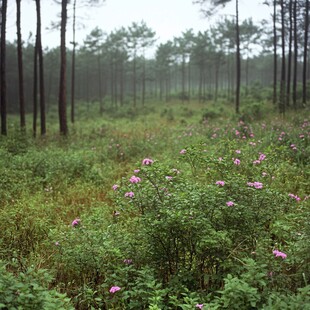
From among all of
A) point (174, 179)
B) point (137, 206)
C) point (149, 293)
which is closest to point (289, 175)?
point (174, 179)

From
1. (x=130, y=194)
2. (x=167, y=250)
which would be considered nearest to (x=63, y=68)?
(x=130, y=194)

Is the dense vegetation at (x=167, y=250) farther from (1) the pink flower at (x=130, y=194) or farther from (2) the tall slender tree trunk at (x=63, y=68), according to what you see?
(2) the tall slender tree trunk at (x=63, y=68)

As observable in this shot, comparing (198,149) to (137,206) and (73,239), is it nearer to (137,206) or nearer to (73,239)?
(137,206)

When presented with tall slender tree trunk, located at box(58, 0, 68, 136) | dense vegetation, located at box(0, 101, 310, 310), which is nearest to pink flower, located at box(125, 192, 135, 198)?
dense vegetation, located at box(0, 101, 310, 310)

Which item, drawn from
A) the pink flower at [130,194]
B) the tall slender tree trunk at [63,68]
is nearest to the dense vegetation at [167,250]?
the pink flower at [130,194]

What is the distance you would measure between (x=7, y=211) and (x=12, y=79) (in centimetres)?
5597

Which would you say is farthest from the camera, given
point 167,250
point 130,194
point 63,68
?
point 63,68

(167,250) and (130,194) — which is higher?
(130,194)

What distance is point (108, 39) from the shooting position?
50312 mm

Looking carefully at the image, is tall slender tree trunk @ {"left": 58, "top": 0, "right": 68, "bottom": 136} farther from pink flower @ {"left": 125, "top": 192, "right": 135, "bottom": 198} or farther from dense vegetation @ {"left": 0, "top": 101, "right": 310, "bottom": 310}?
pink flower @ {"left": 125, "top": 192, "right": 135, "bottom": 198}

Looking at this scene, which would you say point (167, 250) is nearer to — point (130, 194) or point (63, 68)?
point (130, 194)

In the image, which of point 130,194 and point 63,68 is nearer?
point 130,194

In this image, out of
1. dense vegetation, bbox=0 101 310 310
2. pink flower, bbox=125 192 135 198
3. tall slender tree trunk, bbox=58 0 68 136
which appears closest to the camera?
dense vegetation, bbox=0 101 310 310

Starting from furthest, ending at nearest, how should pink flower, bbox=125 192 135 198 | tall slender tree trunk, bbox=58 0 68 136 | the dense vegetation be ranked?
tall slender tree trunk, bbox=58 0 68 136 < pink flower, bbox=125 192 135 198 < the dense vegetation
